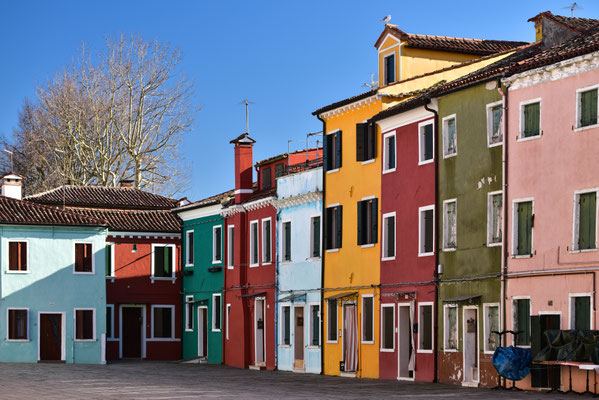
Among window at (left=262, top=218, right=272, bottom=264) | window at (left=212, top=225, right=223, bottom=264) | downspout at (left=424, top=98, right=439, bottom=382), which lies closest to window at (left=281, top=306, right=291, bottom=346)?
window at (left=262, top=218, right=272, bottom=264)

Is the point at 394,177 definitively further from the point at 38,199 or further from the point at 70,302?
the point at 38,199

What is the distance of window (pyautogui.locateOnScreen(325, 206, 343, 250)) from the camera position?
4009 centimetres

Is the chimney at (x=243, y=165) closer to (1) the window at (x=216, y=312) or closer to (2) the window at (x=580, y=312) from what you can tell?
(1) the window at (x=216, y=312)

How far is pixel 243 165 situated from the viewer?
158 ft

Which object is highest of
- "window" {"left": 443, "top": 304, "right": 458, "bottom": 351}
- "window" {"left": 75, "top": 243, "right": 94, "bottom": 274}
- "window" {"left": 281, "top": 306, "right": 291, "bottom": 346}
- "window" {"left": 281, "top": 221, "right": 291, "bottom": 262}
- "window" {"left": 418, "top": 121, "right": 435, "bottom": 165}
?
"window" {"left": 418, "top": 121, "right": 435, "bottom": 165}

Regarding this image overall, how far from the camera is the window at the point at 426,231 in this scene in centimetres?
3425

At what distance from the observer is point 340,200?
4016 centimetres

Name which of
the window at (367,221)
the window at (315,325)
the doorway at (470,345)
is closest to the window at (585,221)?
the doorway at (470,345)

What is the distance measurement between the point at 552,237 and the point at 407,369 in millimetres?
8298

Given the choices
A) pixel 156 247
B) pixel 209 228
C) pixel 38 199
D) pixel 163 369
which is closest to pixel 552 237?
pixel 163 369

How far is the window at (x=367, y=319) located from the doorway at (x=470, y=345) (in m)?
5.88

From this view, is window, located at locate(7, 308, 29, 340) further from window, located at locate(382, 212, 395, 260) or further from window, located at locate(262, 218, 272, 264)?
window, located at locate(382, 212, 395, 260)

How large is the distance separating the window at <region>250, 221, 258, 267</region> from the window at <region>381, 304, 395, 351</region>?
446 inches

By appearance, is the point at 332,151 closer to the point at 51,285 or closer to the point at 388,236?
the point at 388,236
